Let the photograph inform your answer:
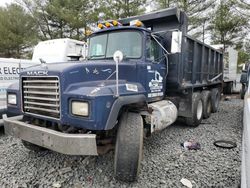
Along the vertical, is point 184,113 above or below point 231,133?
above

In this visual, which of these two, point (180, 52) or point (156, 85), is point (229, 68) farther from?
point (156, 85)

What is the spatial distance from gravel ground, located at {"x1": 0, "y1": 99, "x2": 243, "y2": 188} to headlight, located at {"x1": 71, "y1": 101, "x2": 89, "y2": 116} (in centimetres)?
109

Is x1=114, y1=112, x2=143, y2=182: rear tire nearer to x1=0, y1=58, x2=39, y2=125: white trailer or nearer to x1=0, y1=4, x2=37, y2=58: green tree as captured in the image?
x1=0, y1=58, x2=39, y2=125: white trailer

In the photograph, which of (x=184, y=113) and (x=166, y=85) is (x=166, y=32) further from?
(x=184, y=113)

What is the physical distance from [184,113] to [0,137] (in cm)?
465

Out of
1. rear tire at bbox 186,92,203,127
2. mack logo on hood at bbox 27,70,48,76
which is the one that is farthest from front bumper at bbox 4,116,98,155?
rear tire at bbox 186,92,203,127

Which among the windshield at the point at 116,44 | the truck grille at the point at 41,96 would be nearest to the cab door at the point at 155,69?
the windshield at the point at 116,44

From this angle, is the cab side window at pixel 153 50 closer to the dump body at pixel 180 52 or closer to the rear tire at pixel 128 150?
the dump body at pixel 180 52

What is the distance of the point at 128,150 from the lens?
2.83m

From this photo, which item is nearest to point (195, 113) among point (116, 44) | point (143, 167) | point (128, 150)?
point (143, 167)

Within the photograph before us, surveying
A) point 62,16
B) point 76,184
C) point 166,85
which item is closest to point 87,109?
point 76,184

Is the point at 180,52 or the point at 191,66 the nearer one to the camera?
the point at 180,52

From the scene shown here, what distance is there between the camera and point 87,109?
254 centimetres

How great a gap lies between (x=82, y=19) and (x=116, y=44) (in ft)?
49.2
